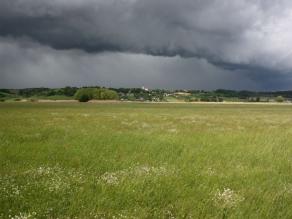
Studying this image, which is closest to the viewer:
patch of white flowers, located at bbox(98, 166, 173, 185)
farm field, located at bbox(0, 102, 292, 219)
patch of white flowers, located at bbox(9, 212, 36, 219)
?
patch of white flowers, located at bbox(9, 212, 36, 219)

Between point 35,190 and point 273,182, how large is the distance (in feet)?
22.5

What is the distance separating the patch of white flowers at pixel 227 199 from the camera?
Answer: 8.84 m

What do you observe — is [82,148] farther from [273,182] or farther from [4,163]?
[273,182]

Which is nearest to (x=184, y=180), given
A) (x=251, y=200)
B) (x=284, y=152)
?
(x=251, y=200)

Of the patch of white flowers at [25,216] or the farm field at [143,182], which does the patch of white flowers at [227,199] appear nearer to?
the farm field at [143,182]

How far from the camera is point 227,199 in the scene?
30.2 feet

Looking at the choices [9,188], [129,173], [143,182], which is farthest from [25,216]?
[129,173]

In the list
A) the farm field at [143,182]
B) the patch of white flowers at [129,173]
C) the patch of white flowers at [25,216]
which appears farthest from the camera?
the patch of white flowers at [129,173]

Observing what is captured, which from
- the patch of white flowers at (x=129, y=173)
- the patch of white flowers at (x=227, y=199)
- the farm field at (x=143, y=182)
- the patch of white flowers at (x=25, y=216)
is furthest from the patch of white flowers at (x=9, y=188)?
the patch of white flowers at (x=227, y=199)

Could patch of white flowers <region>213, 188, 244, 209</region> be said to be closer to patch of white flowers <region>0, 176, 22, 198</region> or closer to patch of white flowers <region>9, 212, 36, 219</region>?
patch of white flowers <region>9, 212, 36, 219</region>

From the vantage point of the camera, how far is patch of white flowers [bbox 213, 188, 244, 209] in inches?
348

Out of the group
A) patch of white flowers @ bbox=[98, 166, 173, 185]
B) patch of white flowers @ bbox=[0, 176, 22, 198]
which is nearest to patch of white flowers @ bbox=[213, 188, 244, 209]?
patch of white flowers @ bbox=[98, 166, 173, 185]

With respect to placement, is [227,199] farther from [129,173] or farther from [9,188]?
[9,188]

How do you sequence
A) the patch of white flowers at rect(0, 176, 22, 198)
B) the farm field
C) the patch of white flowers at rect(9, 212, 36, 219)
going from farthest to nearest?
the patch of white flowers at rect(0, 176, 22, 198) → the farm field → the patch of white flowers at rect(9, 212, 36, 219)
